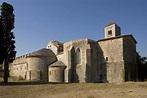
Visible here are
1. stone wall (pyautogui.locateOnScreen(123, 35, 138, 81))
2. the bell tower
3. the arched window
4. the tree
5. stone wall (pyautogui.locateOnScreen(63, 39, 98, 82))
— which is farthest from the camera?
the bell tower

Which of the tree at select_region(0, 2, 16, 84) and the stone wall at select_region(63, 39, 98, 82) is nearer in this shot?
the tree at select_region(0, 2, 16, 84)

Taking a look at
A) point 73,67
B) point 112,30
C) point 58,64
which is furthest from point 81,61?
point 112,30

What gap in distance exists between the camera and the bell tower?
40.5 meters

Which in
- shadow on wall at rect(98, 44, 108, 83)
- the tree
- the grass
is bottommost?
the grass

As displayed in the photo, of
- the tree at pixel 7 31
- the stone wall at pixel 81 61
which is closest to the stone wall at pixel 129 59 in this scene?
the stone wall at pixel 81 61

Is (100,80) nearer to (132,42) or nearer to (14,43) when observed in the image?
(132,42)

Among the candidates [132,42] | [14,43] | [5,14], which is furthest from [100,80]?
[5,14]

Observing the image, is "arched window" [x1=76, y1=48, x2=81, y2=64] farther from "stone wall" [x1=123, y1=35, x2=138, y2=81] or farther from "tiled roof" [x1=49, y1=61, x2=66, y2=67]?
"stone wall" [x1=123, y1=35, x2=138, y2=81]

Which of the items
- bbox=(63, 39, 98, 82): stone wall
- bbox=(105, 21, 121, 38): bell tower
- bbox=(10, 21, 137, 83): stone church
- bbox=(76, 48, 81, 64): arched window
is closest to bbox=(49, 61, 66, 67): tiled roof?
bbox=(10, 21, 137, 83): stone church

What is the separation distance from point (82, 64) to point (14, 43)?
12.5 meters

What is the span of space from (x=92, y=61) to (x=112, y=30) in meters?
8.31

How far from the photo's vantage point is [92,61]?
3691 cm

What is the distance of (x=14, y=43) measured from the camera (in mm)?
31531

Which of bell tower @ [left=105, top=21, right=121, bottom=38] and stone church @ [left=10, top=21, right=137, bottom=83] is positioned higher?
bell tower @ [left=105, top=21, right=121, bottom=38]
